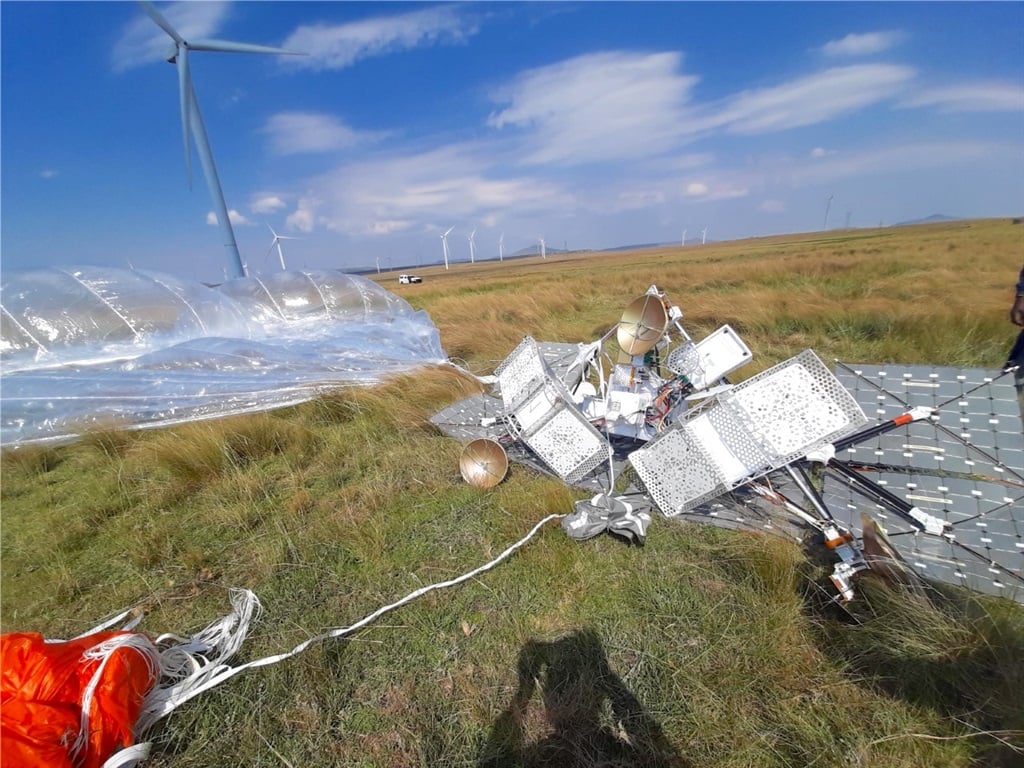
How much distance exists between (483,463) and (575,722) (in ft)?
7.14

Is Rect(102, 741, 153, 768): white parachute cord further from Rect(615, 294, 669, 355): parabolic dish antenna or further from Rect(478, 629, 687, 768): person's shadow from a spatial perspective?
Rect(615, 294, 669, 355): parabolic dish antenna

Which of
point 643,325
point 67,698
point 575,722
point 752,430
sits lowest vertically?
point 575,722

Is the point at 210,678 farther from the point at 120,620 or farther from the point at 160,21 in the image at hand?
the point at 160,21

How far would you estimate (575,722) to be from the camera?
1.95 metres

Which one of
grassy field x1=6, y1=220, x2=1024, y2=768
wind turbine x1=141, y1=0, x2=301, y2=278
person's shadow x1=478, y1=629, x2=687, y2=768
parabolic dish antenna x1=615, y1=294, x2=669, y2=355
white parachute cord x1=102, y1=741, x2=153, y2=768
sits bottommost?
person's shadow x1=478, y1=629, x2=687, y2=768

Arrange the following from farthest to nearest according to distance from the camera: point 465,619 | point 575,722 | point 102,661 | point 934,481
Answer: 1. point 934,481
2. point 465,619
3. point 575,722
4. point 102,661

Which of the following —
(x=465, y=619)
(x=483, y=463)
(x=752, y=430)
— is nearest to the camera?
(x=465, y=619)

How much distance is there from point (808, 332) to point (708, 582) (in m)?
7.54

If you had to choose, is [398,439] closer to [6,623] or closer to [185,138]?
[6,623]

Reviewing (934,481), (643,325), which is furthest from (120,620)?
(934,481)

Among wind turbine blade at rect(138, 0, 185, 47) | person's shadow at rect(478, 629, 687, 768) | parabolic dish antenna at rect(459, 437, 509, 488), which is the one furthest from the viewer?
wind turbine blade at rect(138, 0, 185, 47)

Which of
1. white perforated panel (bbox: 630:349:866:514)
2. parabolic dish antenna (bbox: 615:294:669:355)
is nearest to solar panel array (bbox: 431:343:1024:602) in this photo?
white perforated panel (bbox: 630:349:866:514)

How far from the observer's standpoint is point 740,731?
188 centimetres

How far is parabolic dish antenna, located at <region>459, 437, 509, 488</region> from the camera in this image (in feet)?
12.5
